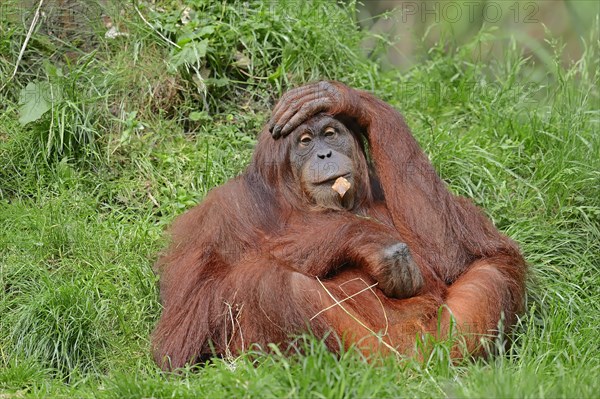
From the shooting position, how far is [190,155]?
5516 mm

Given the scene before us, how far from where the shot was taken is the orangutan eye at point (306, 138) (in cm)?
430

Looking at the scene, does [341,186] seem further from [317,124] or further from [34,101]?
[34,101]

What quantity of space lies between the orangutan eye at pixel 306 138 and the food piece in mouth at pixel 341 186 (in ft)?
0.73

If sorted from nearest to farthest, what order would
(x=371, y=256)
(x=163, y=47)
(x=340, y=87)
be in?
(x=371, y=256) → (x=340, y=87) → (x=163, y=47)

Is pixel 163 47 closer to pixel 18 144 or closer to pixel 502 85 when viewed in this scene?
pixel 18 144

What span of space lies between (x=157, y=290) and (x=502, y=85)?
251 cm

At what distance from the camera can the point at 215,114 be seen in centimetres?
581

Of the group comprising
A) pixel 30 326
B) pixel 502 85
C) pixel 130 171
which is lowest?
pixel 30 326

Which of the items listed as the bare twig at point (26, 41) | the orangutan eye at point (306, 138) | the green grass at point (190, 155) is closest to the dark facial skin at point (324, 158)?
the orangutan eye at point (306, 138)

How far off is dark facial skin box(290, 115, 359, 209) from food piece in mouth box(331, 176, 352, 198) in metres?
0.01

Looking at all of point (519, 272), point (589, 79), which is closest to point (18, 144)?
point (519, 272)

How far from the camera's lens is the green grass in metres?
4.48

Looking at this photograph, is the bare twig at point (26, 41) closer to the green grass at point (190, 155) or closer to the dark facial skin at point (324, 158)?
the green grass at point (190, 155)

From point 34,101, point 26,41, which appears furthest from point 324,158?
point 26,41
